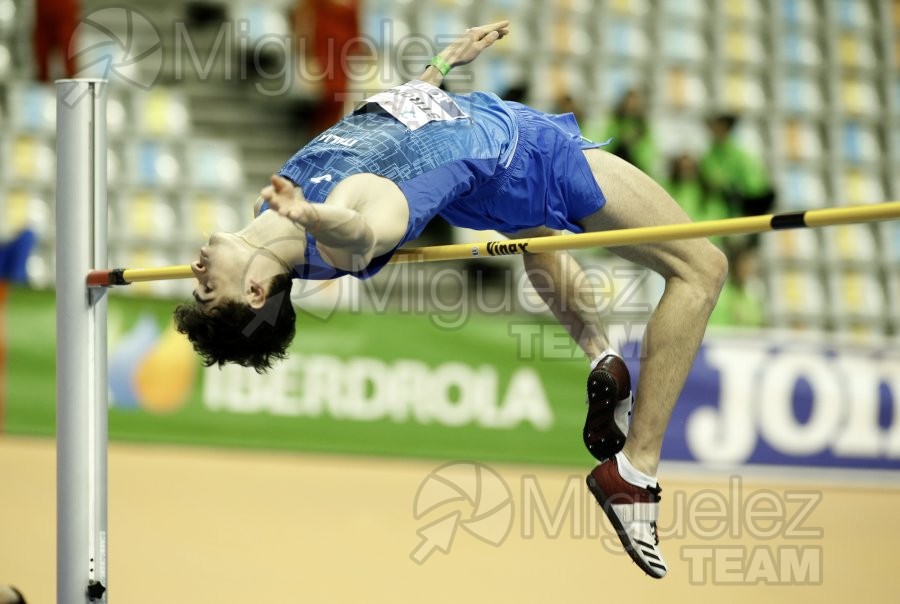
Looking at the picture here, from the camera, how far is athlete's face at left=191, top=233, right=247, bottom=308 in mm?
2891

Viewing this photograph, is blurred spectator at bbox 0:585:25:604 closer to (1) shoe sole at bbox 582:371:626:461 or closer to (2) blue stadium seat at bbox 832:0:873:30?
(1) shoe sole at bbox 582:371:626:461

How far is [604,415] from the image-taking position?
3.17 metres

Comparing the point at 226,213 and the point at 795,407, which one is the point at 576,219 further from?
the point at 226,213

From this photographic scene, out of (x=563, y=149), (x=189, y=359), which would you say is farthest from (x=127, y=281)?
(x=189, y=359)

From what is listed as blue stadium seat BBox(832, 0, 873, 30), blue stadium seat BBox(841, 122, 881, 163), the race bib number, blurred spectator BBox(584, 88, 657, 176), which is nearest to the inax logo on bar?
the race bib number

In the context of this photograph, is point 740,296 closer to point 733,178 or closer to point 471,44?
point 733,178

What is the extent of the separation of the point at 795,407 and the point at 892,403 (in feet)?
2.02

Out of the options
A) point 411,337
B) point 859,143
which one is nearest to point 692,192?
point 411,337

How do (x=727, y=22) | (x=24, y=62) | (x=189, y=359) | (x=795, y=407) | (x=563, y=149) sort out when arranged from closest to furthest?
(x=563, y=149) < (x=189, y=359) < (x=795, y=407) < (x=24, y=62) < (x=727, y=22)

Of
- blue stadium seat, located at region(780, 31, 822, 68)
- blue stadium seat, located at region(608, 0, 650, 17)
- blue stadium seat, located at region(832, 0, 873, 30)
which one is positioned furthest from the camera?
blue stadium seat, located at region(832, 0, 873, 30)

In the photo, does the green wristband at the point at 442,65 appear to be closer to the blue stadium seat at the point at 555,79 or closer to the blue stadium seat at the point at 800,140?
the blue stadium seat at the point at 555,79

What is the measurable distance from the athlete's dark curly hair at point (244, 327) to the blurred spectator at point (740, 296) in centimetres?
515

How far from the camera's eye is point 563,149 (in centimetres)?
315

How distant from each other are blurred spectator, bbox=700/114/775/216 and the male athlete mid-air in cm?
486
